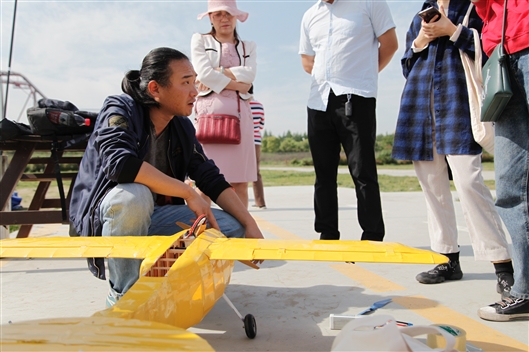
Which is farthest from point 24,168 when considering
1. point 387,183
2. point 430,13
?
point 387,183

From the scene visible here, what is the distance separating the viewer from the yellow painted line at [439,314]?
2180 millimetres

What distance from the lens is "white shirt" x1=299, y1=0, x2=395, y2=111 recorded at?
374 cm

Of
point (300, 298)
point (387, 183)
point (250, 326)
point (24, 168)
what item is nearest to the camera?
point (250, 326)

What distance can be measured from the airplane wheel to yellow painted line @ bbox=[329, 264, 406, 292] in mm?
1148

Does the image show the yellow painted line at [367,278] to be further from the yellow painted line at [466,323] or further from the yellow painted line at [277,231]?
the yellow painted line at [277,231]

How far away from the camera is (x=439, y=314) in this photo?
2.60m

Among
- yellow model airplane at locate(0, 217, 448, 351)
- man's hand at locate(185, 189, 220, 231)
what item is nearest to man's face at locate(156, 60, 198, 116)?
man's hand at locate(185, 189, 220, 231)

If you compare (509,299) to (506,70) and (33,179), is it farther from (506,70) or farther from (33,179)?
(33,179)

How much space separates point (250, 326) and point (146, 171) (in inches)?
39.4

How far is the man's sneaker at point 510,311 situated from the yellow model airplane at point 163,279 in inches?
40.8

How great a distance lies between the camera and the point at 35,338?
3.74 feet

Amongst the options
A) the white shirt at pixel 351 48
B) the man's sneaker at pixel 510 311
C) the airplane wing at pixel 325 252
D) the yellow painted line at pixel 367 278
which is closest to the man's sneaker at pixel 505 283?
the man's sneaker at pixel 510 311

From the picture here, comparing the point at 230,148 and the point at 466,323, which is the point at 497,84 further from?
the point at 230,148

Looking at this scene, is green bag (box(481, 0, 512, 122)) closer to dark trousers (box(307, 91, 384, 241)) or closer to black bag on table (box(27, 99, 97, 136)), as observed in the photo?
dark trousers (box(307, 91, 384, 241))
